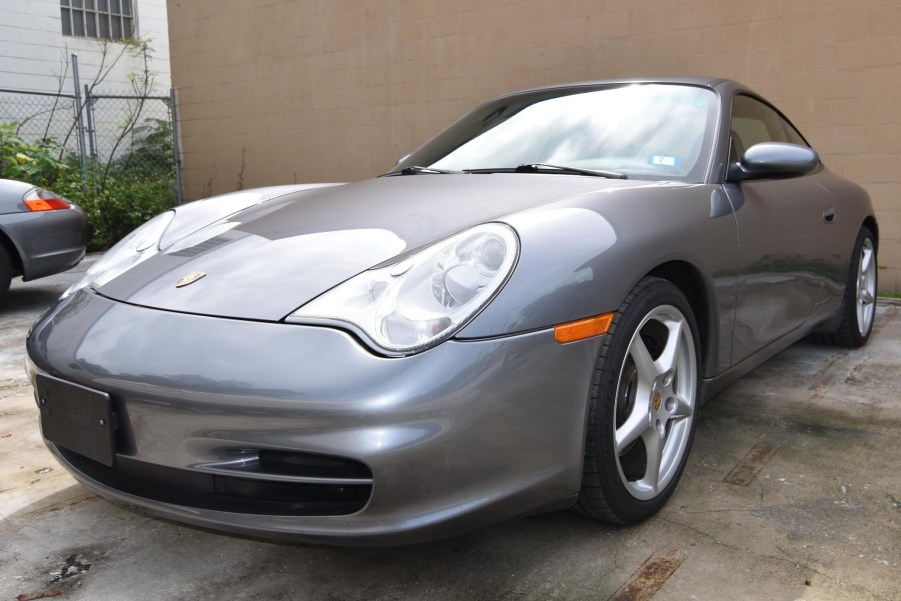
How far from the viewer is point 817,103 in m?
5.62

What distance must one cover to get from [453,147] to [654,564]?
5.64 feet

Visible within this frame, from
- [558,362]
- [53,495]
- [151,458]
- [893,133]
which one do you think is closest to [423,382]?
[558,362]

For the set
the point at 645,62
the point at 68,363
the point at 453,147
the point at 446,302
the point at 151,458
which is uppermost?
the point at 645,62

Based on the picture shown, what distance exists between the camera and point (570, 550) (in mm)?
2066

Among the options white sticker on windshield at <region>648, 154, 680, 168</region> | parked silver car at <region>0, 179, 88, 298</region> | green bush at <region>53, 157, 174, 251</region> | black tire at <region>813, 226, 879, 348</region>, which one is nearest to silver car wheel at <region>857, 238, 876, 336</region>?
black tire at <region>813, 226, 879, 348</region>

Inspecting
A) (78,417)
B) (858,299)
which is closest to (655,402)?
(78,417)

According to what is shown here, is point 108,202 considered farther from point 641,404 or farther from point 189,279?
point 641,404

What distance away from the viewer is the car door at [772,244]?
265 cm

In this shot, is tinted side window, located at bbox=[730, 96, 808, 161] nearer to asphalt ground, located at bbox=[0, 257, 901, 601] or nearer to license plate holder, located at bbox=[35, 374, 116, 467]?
asphalt ground, located at bbox=[0, 257, 901, 601]

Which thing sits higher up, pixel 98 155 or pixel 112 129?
pixel 112 129

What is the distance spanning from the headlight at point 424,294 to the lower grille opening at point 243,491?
280mm

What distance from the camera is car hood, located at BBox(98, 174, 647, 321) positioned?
1917 mm

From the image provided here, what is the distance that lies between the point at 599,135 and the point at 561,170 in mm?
278

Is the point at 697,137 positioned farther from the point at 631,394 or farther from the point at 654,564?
the point at 654,564
